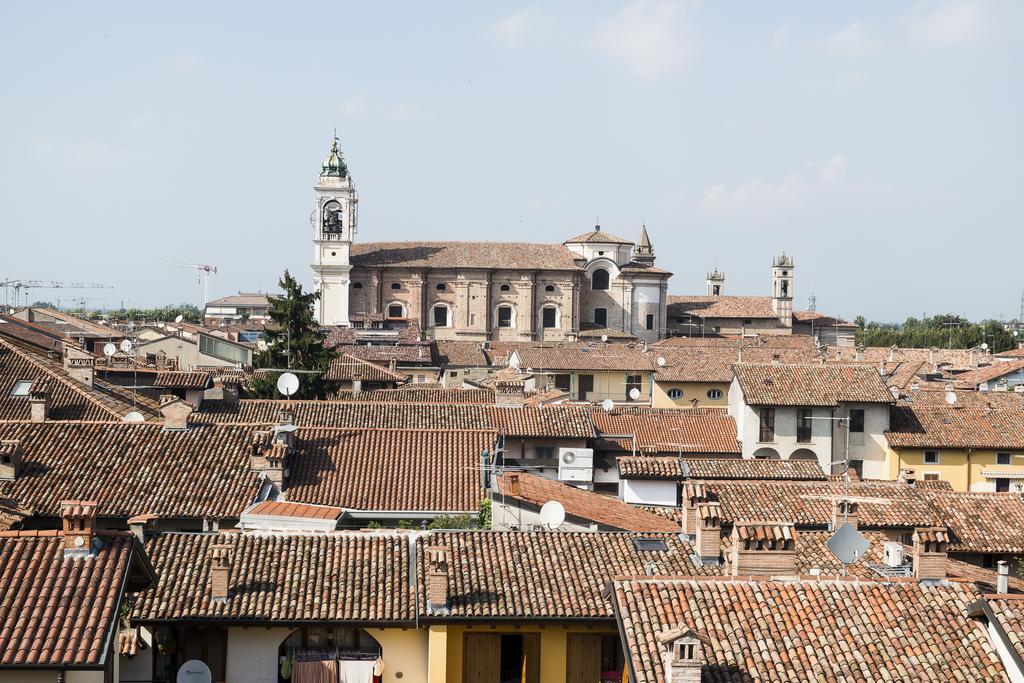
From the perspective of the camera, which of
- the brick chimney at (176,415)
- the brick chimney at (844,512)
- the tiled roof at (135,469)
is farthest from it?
the brick chimney at (176,415)

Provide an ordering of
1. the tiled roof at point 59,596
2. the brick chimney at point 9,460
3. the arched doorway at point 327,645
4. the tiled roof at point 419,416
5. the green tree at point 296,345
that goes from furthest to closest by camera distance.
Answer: the green tree at point 296,345, the tiled roof at point 419,416, the brick chimney at point 9,460, the arched doorway at point 327,645, the tiled roof at point 59,596

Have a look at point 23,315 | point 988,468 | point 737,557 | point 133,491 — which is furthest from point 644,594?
point 23,315

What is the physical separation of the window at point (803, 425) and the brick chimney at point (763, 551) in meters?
23.5

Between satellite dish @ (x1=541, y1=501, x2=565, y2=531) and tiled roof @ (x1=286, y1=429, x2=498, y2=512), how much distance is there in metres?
2.82

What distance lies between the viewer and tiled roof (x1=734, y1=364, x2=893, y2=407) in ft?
116

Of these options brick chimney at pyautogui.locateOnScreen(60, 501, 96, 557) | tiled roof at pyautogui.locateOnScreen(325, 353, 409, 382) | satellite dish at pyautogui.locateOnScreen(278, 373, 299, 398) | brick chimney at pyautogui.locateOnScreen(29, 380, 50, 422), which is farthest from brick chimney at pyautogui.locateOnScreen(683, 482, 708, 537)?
tiled roof at pyautogui.locateOnScreen(325, 353, 409, 382)

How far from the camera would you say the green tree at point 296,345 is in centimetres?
4156

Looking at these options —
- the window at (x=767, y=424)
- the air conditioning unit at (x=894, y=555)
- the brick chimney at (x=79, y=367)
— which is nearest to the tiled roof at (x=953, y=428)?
the window at (x=767, y=424)

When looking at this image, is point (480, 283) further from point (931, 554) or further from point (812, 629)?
point (812, 629)

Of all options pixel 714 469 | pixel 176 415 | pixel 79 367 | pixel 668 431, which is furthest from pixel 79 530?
pixel 668 431

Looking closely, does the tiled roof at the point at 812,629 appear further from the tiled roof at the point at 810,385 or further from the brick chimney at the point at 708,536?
the tiled roof at the point at 810,385

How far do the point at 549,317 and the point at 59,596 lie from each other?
7829 cm

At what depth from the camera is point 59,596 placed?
10633mm

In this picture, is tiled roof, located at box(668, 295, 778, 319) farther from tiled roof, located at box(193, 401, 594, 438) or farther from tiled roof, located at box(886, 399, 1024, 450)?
tiled roof, located at box(193, 401, 594, 438)
